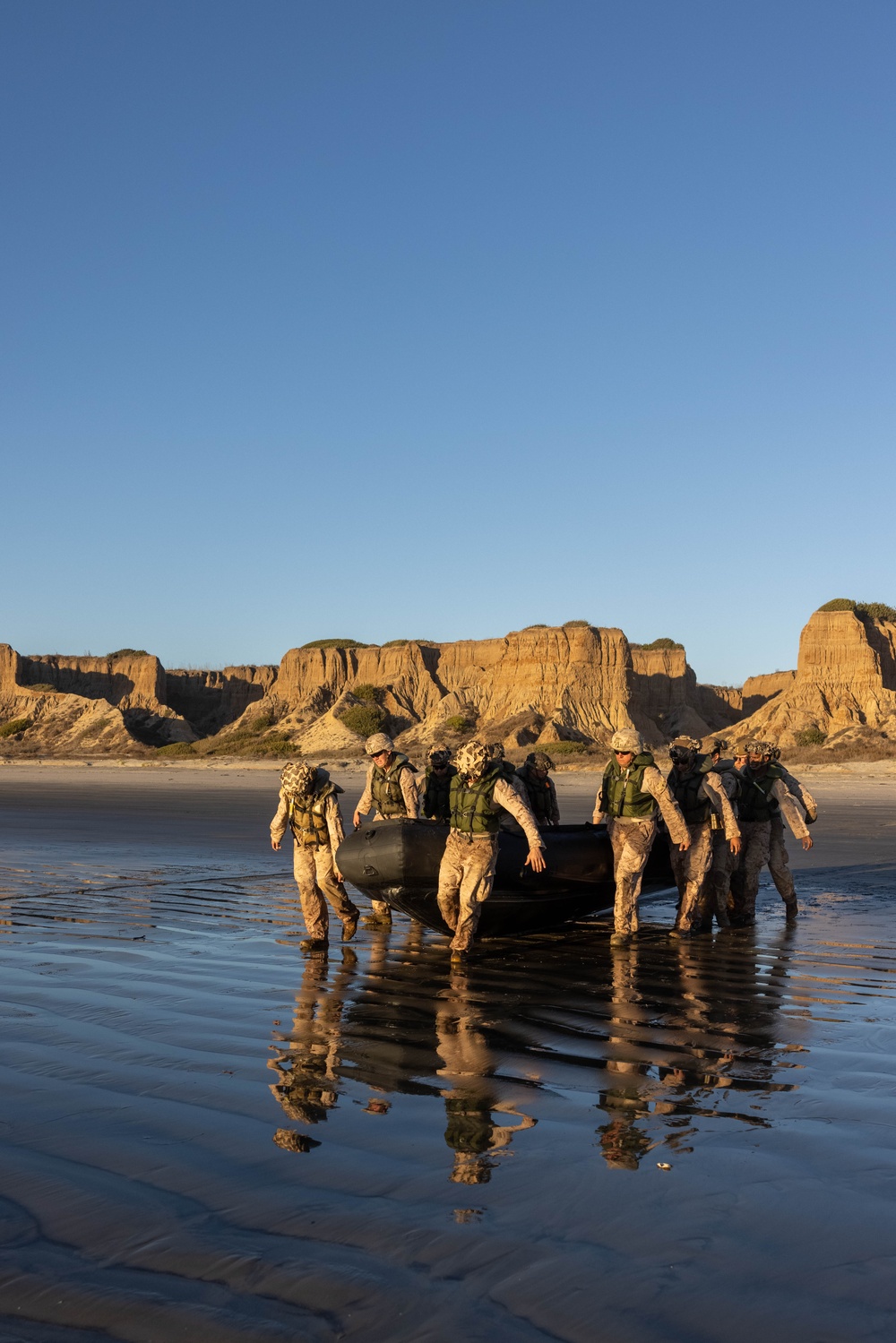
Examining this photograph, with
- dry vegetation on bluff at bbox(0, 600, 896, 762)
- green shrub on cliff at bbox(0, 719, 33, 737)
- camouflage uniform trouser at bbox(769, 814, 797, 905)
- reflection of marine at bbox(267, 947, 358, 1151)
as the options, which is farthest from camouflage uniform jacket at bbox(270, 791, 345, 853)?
green shrub on cliff at bbox(0, 719, 33, 737)

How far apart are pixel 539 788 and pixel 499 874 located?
1953 mm

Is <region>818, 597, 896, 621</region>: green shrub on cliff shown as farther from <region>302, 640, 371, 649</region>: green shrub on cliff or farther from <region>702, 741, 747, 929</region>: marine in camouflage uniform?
<region>702, 741, 747, 929</region>: marine in camouflage uniform

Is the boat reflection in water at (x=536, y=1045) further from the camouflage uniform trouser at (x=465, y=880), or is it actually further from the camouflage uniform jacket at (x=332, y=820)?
the camouflage uniform jacket at (x=332, y=820)

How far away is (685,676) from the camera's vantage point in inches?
3971

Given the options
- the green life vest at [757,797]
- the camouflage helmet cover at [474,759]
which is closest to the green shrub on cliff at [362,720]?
the green life vest at [757,797]

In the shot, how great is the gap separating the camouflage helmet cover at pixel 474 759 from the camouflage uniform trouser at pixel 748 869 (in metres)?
3.42

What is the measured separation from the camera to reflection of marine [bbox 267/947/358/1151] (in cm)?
476

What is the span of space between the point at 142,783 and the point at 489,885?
33324 millimetres

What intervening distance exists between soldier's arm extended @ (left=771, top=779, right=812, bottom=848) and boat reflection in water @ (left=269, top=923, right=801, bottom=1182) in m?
2.05

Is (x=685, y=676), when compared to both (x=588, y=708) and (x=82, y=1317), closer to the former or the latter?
(x=588, y=708)

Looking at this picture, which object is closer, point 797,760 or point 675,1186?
point 675,1186

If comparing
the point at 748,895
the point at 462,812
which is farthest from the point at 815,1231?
the point at 748,895

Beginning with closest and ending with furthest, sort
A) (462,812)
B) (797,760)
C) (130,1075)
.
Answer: (130,1075), (462,812), (797,760)

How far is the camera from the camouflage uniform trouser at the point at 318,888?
8.95m
